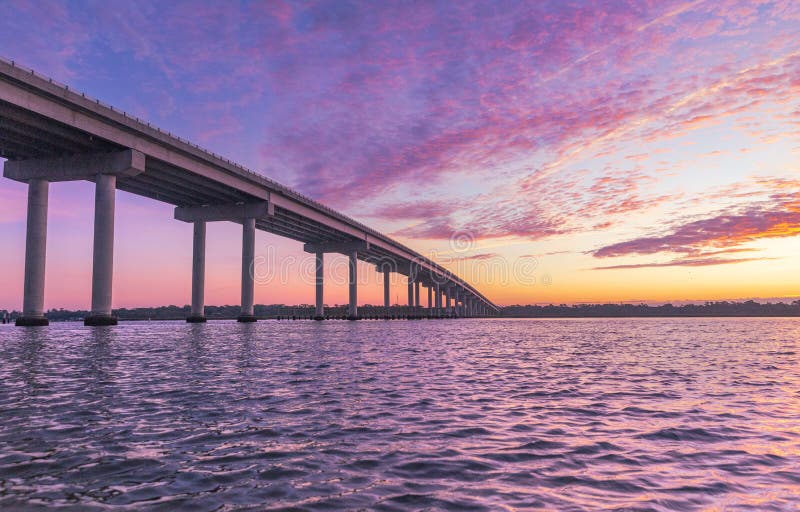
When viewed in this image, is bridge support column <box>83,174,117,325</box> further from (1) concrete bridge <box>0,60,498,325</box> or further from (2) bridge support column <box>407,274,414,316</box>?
(2) bridge support column <box>407,274,414,316</box>

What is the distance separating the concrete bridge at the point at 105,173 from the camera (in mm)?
44188

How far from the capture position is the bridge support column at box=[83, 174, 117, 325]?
52.0m

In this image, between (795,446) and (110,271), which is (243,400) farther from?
(110,271)

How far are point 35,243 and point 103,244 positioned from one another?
23.5 ft

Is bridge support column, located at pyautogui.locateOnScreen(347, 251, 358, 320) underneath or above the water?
above

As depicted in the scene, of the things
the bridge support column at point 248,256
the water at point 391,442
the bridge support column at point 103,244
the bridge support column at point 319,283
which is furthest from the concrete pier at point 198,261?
the water at point 391,442

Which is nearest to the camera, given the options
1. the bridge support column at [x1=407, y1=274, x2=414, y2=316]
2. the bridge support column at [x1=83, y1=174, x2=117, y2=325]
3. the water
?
the water

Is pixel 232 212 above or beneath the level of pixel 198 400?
above

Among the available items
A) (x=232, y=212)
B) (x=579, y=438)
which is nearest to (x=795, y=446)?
(x=579, y=438)

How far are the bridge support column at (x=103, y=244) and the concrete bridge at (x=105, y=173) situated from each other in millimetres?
90

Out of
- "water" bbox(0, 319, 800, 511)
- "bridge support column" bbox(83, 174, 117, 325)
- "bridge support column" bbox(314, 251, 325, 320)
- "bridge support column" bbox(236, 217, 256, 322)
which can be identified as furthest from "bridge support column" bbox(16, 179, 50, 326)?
"bridge support column" bbox(314, 251, 325, 320)

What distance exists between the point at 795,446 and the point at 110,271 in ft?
185

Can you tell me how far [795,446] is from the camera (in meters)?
8.14

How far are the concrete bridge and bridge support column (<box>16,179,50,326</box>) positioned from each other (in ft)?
0.28
